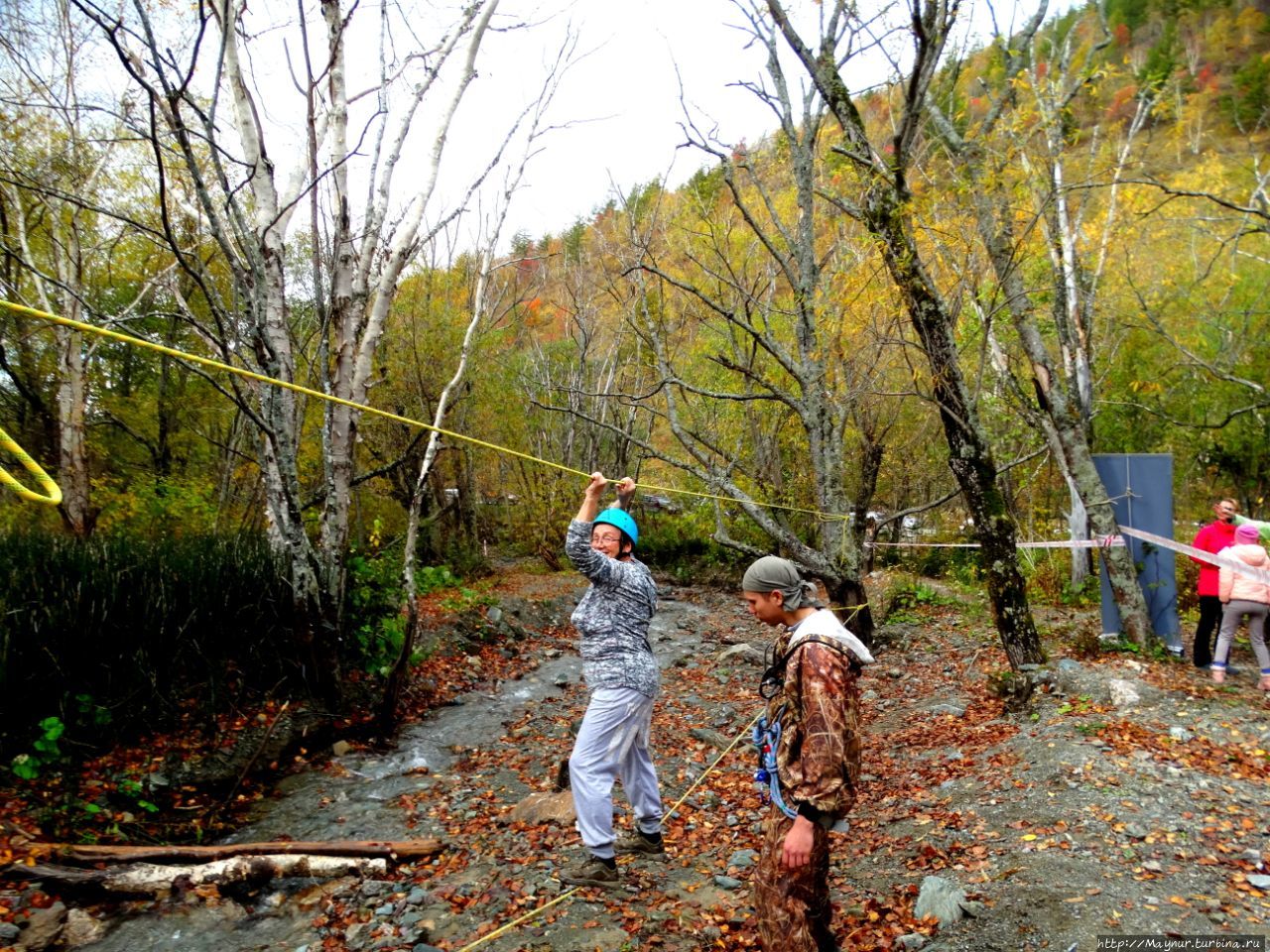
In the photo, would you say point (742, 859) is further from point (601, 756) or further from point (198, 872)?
point (198, 872)

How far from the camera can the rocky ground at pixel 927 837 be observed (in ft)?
11.4

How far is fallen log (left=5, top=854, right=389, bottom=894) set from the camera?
411 cm

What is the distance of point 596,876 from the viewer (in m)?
3.96

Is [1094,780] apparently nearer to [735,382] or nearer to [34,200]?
[735,382]

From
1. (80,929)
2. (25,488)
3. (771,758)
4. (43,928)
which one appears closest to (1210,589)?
(771,758)

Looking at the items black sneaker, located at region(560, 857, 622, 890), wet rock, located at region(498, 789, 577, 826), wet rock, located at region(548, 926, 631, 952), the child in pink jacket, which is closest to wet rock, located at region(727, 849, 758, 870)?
black sneaker, located at region(560, 857, 622, 890)

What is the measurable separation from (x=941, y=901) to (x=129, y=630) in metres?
5.94

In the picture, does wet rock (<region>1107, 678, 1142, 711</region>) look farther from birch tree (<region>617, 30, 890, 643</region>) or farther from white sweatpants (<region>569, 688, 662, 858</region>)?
white sweatpants (<region>569, 688, 662, 858</region>)

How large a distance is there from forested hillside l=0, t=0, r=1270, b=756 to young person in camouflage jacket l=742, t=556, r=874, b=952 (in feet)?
9.69

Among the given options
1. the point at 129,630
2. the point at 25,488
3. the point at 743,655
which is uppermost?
the point at 25,488

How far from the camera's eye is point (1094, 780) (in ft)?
14.9

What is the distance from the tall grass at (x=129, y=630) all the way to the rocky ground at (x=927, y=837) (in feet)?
4.56

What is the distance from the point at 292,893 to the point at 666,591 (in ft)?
45.0

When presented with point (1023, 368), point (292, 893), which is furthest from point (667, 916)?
point (1023, 368)
